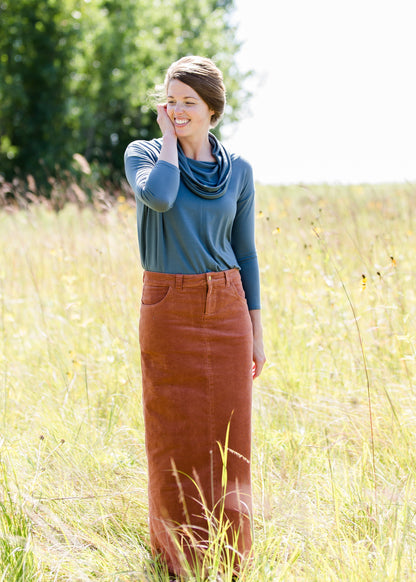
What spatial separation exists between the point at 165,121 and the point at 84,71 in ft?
60.6

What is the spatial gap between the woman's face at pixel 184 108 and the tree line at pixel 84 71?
13.6 meters

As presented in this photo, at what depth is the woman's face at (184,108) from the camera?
2.11 metres

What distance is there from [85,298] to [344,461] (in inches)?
97.8

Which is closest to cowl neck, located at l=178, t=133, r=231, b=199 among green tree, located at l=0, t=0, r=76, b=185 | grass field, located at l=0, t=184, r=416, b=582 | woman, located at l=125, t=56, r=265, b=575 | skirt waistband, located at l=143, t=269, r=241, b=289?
woman, located at l=125, t=56, r=265, b=575

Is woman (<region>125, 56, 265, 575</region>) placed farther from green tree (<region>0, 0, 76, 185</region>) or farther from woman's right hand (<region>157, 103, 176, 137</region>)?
green tree (<region>0, 0, 76, 185</region>)

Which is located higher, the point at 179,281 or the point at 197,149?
the point at 197,149

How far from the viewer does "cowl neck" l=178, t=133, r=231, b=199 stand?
6.89 ft

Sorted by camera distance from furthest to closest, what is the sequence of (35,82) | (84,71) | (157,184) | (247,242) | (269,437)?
1. (84,71)
2. (35,82)
3. (269,437)
4. (247,242)
5. (157,184)

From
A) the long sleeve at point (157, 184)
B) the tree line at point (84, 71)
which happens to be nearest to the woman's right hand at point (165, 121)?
the long sleeve at point (157, 184)

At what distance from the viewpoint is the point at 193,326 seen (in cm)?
211

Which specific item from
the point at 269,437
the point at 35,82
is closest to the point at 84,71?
the point at 35,82

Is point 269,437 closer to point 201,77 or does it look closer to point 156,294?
point 156,294

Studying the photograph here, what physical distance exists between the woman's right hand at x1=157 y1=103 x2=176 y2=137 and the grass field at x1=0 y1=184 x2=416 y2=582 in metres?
1.02

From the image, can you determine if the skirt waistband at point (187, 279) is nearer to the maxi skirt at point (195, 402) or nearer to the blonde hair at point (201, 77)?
the maxi skirt at point (195, 402)
